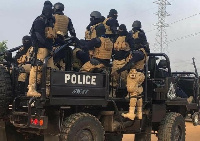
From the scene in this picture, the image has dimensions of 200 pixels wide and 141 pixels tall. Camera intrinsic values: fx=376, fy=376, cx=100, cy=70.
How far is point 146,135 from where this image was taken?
866 centimetres

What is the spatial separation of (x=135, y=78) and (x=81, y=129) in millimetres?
1908

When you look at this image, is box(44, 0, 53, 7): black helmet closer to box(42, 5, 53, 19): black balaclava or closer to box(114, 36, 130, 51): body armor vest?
box(42, 5, 53, 19): black balaclava

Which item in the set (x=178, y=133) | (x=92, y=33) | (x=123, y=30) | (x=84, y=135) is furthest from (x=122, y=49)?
(x=84, y=135)

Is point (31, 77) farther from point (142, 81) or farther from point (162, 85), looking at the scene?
point (162, 85)

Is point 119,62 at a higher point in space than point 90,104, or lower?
higher

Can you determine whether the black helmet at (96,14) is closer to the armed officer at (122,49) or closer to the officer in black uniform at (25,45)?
the armed officer at (122,49)

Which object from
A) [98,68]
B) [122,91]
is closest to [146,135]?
[122,91]

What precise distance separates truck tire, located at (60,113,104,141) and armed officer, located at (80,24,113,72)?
45.0 inches

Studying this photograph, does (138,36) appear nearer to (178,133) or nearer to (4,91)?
(178,133)

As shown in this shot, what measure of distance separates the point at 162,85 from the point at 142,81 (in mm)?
767

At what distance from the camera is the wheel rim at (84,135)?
616 cm

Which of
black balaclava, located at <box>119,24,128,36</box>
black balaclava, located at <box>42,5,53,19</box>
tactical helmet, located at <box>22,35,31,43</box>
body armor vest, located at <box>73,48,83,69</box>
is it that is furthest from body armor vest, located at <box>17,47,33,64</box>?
black balaclava, located at <box>119,24,128,36</box>

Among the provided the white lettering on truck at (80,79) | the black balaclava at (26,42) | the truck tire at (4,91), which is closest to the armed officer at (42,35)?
the truck tire at (4,91)

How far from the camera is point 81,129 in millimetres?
6180
